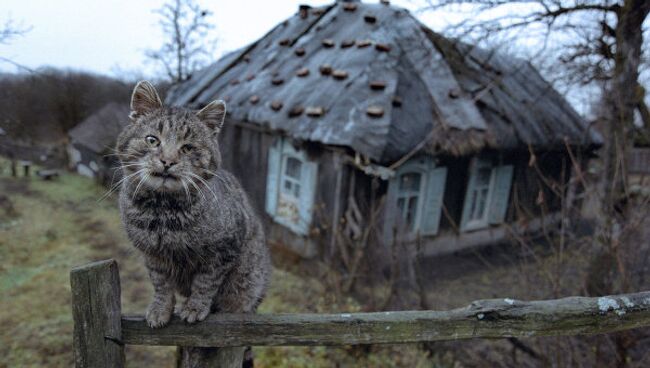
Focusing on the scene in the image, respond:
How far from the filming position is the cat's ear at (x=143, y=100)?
202 centimetres

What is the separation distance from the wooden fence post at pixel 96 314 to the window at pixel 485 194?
26.0ft

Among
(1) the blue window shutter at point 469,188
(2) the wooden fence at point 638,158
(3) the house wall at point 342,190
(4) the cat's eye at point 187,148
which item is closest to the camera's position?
(4) the cat's eye at point 187,148

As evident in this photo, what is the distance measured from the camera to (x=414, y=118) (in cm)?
686

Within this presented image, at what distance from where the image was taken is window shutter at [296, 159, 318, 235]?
7559mm

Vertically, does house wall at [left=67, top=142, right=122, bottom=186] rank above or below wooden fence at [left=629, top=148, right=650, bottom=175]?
below

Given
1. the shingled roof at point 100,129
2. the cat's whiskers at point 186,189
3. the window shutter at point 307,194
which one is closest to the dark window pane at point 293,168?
the window shutter at point 307,194

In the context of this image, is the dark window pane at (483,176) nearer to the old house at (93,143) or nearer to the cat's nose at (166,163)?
the cat's nose at (166,163)

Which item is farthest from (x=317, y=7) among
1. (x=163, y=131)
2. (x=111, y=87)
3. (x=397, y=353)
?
(x=163, y=131)

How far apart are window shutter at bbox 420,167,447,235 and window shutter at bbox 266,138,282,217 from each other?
2.98m

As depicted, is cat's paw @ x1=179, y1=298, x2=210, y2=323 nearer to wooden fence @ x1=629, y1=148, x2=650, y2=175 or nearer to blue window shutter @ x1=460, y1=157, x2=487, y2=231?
blue window shutter @ x1=460, y1=157, x2=487, y2=231

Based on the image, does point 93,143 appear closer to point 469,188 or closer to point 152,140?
point 469,188

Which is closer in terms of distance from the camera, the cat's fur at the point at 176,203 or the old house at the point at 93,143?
the cat's fur at the point at 176,203

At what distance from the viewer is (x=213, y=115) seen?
2.14m

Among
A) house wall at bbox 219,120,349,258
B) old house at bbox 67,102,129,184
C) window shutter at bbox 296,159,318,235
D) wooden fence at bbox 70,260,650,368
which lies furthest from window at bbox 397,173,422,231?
old house at bbox 67,102,129,184
